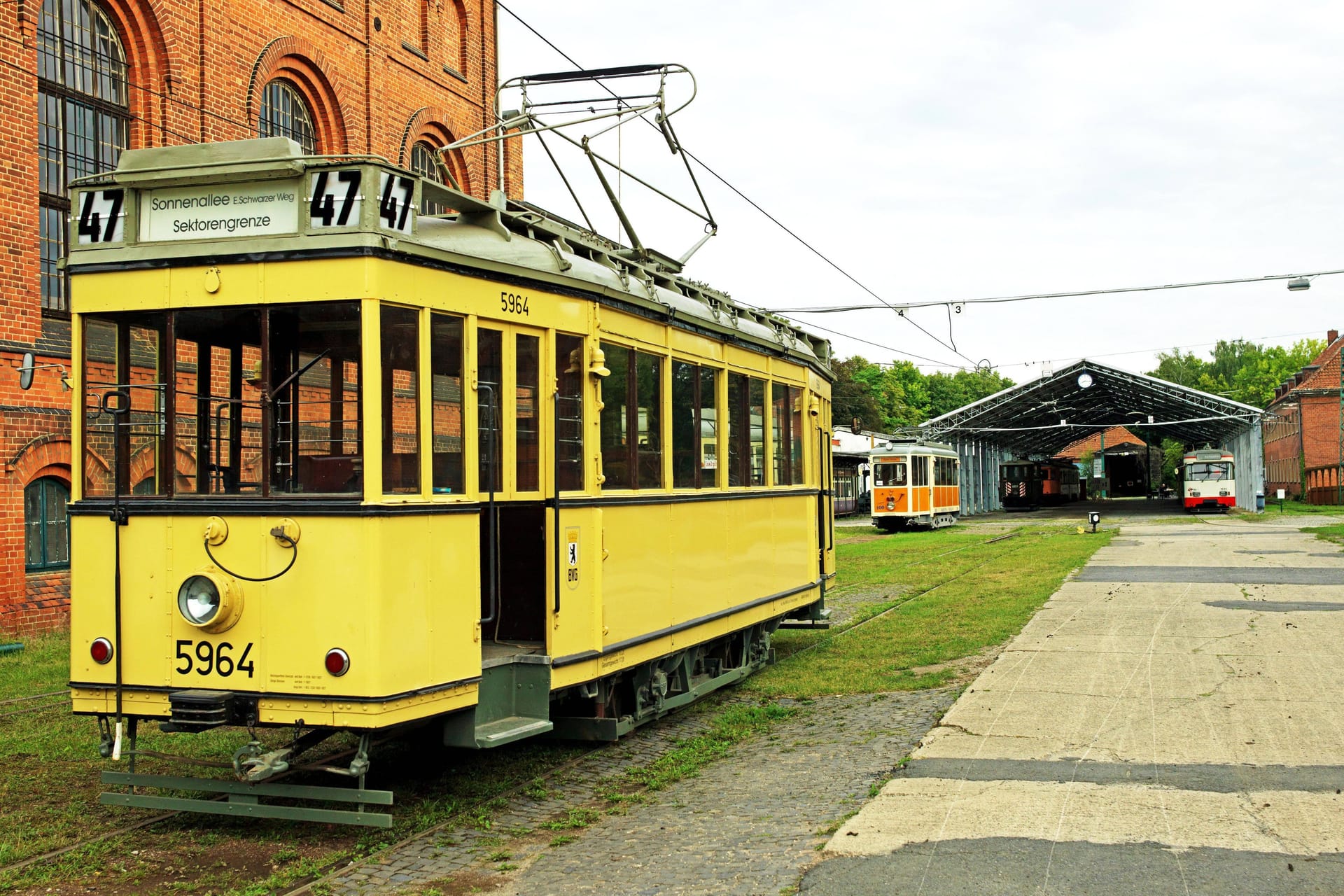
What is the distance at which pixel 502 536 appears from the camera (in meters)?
7.59

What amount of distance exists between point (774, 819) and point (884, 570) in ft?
59.6

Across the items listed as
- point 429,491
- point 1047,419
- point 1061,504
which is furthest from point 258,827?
point 1061,504

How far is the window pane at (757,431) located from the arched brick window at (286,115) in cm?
1136

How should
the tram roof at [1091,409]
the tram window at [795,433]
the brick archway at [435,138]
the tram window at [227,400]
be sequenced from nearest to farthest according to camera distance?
the tram window at [227,400]
the tram window at [795,433]
the brick archway at [435,138]
the tram roof at [1091,409]

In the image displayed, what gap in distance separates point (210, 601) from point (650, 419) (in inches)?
138

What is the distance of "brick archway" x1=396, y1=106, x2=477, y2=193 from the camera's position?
23578 mm

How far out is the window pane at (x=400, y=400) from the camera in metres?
6.28

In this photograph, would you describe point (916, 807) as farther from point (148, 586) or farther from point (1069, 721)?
point (148, 586)

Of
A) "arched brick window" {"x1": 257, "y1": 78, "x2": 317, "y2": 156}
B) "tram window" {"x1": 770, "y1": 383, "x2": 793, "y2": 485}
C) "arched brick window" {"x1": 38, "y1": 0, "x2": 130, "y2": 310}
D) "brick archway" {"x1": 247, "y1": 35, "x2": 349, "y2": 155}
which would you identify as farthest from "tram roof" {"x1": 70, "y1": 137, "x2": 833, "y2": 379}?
"arched brick window" {"x1": 257, "y1": 78, "x2": 317, "y2": 156}

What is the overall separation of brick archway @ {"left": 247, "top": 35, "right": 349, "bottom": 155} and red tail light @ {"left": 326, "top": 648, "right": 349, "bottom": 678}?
15.1m

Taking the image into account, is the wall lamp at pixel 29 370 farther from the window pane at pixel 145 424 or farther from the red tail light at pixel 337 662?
the red tail light at pixel 337 662

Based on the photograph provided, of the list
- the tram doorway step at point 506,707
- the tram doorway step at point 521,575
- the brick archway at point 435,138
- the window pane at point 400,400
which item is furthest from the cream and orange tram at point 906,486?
the window pane at point 400,400

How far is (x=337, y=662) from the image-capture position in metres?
6.09

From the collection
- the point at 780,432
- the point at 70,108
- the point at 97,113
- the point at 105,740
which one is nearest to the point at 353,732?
the point at 105,740
